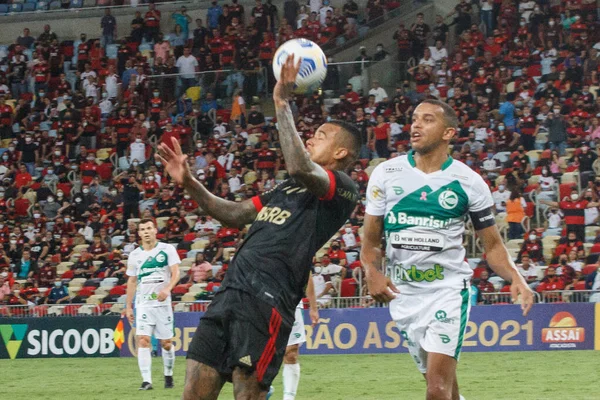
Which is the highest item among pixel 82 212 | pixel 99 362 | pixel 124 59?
pixel 124 59

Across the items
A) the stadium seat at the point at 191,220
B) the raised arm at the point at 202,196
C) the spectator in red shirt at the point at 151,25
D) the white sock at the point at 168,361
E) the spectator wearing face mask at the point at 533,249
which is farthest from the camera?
the spectator in red shirt at the point at 151,25

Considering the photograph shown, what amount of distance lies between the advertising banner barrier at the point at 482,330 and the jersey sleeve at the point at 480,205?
44.7ft

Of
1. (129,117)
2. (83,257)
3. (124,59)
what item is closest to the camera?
(83,257)

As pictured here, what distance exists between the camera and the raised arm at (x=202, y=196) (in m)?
6.52

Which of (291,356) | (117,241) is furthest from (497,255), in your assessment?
(117,241)

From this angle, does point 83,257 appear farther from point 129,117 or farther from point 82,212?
point 129,117

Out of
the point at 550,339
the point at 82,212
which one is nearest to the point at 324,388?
the point at 550,339

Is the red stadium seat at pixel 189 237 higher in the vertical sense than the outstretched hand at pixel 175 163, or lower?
lower

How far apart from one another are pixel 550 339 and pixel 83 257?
1240cm

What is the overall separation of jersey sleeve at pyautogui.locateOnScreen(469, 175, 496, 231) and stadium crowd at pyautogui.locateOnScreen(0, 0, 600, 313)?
1384 centimetres

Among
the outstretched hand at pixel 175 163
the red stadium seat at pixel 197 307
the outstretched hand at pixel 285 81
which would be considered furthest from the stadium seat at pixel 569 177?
the outstretched hand at pixel 285 81

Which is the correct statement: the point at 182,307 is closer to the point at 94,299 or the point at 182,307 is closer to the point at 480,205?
the point at 94,299

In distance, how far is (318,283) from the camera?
22.8 metres

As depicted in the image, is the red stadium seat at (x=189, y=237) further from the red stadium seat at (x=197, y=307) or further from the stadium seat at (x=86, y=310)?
the red stadium seat at (x=197, y=307)
